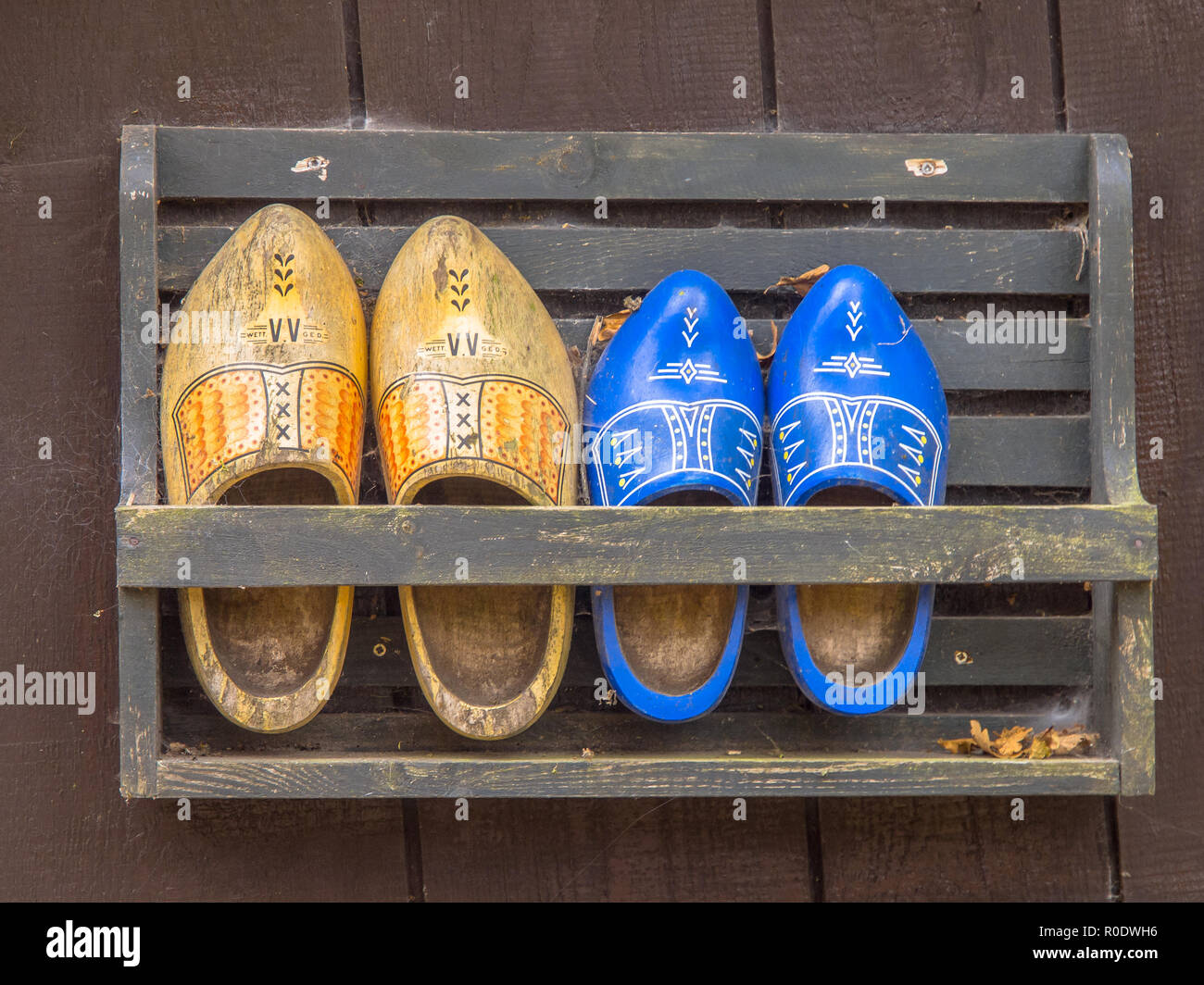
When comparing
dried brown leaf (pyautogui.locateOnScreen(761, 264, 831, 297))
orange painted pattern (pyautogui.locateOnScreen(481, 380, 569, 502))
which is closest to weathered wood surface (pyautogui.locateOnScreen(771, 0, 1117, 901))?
dried brown leaf (pyautogui.locateOnScreen(761, 264, 831, 297))

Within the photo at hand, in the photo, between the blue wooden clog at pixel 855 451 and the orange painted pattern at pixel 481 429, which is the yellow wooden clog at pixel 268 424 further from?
the blue wooden clog at pixel 855 451

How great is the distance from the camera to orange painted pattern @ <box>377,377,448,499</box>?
130 cm

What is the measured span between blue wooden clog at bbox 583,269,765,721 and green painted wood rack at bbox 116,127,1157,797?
7 cm

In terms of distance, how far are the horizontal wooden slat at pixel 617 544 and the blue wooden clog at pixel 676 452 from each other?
13cm

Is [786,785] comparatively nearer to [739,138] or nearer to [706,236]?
[706,236]

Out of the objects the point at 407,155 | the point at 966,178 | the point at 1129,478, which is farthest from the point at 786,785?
the point at 407,155

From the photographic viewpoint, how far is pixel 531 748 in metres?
1.40

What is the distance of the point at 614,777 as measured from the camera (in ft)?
4.24

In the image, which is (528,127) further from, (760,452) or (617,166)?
(760,452)

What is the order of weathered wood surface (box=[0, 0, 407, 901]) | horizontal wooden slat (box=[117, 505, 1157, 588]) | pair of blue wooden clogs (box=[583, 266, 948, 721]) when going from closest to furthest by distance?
horizontal wooden slat (box=[117, 505, 1157, 588]) → pair of blue wooden clogs (box=[583, 266, 948, 721]) → weathered wood surface (box=[0, 0, 407, 901])

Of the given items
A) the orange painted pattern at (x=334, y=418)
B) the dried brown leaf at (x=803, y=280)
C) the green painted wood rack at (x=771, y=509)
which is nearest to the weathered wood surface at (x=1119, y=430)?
the green painted wood rack at (x=771, y=509)

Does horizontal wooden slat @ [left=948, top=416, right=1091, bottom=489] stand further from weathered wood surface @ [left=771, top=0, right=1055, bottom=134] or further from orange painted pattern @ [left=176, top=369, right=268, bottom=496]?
orange painted pattern @ [left=176, top=369, right=268, bottom=496]

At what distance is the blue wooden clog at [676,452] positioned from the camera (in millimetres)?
1353
